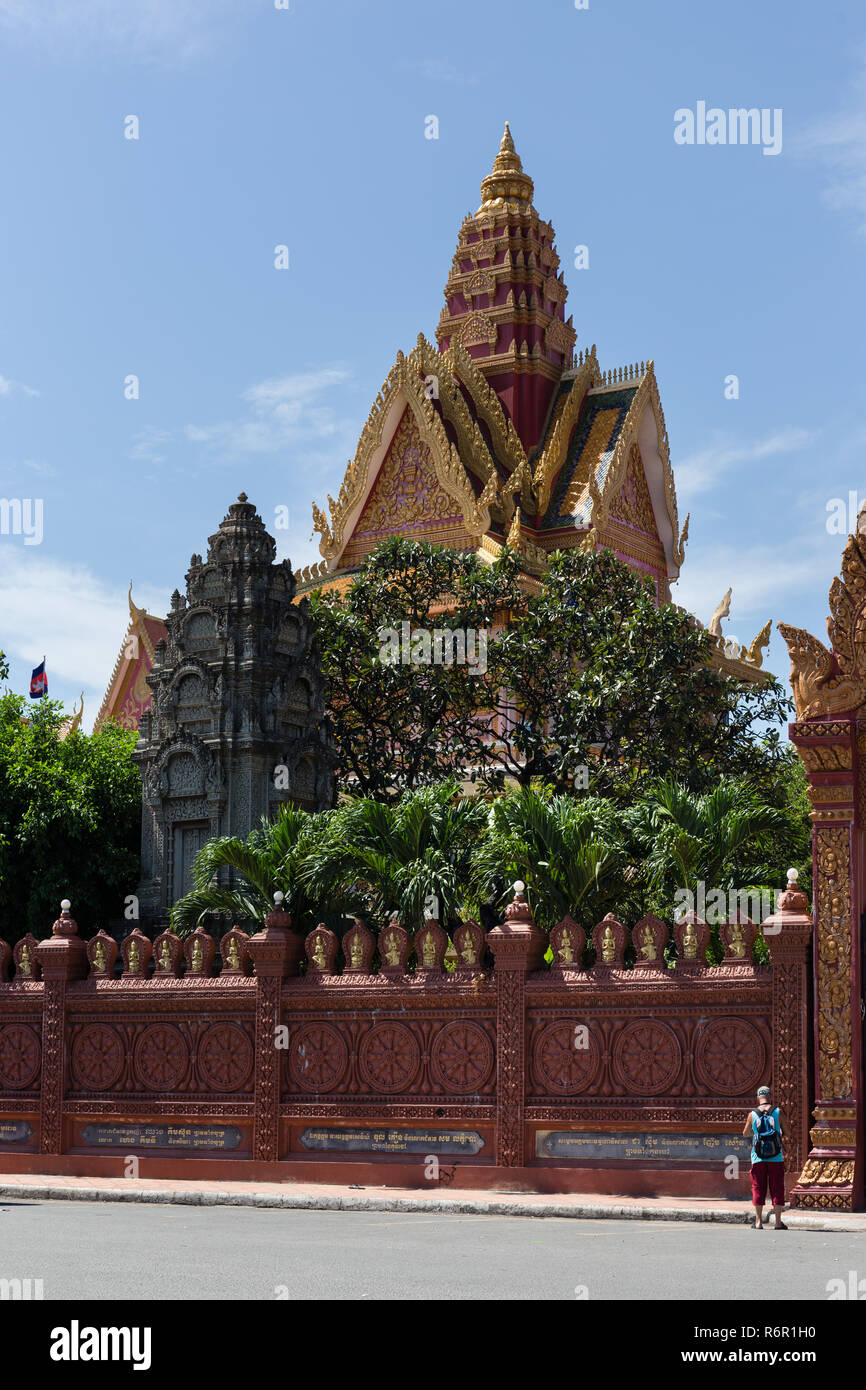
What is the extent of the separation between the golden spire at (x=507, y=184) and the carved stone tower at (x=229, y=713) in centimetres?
2095

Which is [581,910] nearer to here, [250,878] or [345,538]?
[250,878]

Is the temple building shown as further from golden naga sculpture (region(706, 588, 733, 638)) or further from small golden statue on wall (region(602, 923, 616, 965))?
small golden statue on wall (region(602, 923, 616, 965))

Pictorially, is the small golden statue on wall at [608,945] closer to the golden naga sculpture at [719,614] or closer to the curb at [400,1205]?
the curb at [400,1205]

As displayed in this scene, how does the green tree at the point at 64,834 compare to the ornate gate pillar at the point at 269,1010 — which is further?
the green tree at the point at 64,834

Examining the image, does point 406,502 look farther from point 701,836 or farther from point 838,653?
point 838,653

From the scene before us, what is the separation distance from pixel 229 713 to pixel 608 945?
9.29 meters

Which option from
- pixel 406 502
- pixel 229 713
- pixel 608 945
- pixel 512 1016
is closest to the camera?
pixel 608 945

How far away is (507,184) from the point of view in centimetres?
4444

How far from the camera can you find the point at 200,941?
2045cm

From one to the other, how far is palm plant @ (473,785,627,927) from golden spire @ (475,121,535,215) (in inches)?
1119

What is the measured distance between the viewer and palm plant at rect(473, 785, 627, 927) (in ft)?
61.6

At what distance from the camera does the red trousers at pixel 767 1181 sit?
14405mm

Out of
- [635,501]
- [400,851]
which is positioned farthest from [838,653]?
[635,501]

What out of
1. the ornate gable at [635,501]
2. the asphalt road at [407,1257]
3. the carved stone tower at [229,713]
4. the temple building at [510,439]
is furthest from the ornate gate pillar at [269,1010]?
the ornate gable at [635,501]
